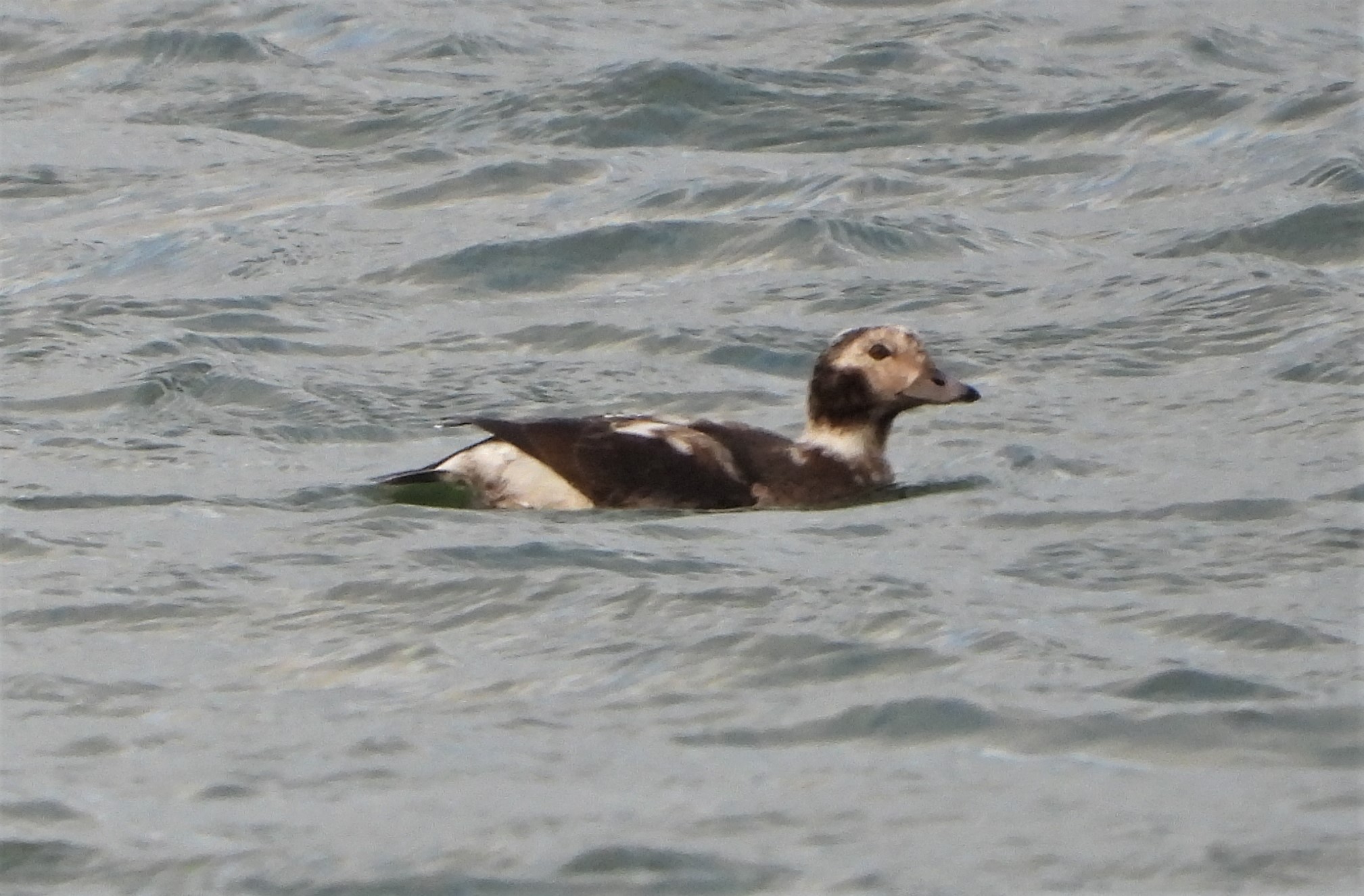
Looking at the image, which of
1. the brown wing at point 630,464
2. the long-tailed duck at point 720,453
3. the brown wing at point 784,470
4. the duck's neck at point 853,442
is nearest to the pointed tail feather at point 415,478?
the long-tailed duck at point 720,453

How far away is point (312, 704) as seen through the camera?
22.7 feet

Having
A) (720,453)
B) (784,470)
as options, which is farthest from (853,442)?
(720,453)

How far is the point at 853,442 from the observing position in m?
9.45

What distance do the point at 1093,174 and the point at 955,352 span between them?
3.07m

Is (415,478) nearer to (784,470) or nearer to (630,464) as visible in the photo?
(630,464)

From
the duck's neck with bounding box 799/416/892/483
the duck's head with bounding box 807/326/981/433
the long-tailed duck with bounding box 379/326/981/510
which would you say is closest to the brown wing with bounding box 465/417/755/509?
the long-tailed duck with bounding box 379/326/981/510

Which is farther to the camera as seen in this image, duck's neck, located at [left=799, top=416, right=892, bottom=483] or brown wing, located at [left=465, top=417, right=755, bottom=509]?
duck's neck, located at [left=799, top=416, right=892, bottom=483]

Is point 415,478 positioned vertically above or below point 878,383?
below

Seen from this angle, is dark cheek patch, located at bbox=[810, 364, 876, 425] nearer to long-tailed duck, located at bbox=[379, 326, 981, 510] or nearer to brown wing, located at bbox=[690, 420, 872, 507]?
long-tailed duck, located at bbox=[379, 326, 981, 510]

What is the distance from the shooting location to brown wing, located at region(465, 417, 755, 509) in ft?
29.2

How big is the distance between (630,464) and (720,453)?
313 millimetres

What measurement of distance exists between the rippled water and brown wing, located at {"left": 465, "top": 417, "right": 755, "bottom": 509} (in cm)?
13

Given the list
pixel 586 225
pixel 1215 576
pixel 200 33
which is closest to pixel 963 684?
pixel 1215 576

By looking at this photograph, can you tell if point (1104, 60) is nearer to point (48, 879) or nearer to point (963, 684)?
point (963, 684)
